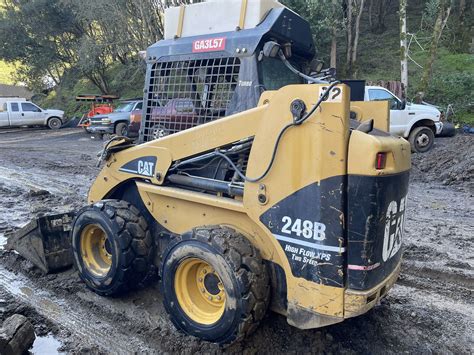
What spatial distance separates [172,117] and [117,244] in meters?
1.25

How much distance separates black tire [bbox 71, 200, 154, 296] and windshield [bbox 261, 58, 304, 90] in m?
1.64

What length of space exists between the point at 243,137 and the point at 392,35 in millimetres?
24033

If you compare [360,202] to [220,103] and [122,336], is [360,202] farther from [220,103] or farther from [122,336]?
[122,336]

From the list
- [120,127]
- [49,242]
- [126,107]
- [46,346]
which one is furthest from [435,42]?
[46,346]

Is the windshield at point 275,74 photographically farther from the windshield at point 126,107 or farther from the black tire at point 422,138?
the windshield at point 126,107

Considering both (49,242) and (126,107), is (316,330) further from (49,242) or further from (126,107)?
(126,107)

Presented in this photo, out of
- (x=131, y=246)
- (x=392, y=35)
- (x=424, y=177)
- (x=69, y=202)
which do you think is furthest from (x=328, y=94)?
(x=392, y=35)

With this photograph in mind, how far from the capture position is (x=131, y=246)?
11.7 ft

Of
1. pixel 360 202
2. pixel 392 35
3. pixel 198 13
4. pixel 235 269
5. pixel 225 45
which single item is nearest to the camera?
pixel 360 202

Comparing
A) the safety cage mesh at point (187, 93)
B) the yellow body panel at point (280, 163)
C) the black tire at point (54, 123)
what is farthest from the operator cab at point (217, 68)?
the black tire at point (54, 123)

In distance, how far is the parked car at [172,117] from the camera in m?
3.73

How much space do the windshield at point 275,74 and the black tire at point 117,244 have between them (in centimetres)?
164

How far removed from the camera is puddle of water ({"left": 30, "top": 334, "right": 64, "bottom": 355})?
3.14 m

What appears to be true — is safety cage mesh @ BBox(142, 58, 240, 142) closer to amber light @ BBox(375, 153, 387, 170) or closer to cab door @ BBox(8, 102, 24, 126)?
amber light @ BBox(375, 153, 387, 170)
